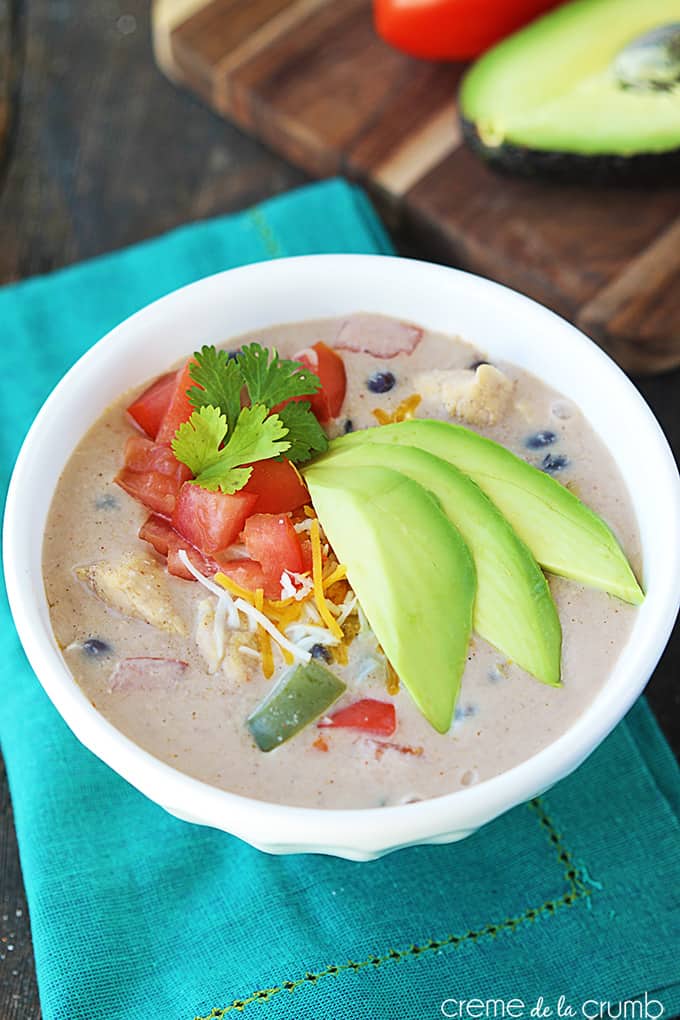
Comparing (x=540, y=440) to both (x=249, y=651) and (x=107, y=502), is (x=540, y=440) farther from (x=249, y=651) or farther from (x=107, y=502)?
(x=107, y=502)

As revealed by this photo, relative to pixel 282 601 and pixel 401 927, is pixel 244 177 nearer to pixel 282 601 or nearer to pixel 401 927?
pixel 282 601

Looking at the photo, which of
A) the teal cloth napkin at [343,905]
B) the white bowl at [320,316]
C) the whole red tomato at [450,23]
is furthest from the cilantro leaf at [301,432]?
the whole red tomato at [450,23]

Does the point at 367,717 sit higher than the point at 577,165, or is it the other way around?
the point at 577,165

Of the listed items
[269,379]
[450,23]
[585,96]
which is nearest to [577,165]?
[585,96]

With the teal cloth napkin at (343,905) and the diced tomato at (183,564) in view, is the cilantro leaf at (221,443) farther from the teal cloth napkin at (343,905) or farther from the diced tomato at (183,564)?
the teal cloth napkin at (343,905)

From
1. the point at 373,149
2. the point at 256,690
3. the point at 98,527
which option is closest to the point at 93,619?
the point at 98,527
